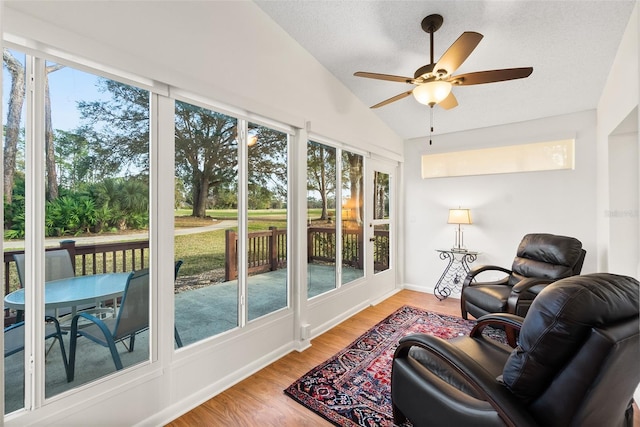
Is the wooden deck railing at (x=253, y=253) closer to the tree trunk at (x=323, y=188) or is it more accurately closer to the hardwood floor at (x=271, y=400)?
the tree trunk at (x=323, y=188)

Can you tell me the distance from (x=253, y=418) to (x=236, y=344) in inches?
22.4

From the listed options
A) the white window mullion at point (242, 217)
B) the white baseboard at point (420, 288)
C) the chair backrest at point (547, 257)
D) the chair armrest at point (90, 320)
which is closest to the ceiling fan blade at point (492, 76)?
the white window mullion at point (242, 217)

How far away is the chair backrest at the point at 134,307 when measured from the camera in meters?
1.77

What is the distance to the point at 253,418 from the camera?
188cm

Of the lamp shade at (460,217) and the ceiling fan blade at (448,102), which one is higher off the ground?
the ceiling fan blade at (448,102)

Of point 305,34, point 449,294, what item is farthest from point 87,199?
point 449,294

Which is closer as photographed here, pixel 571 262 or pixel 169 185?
pixel 169 185

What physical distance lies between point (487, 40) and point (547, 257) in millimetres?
2370

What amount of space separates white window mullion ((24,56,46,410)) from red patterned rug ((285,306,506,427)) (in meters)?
1.47

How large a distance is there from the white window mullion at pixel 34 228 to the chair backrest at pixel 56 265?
0.02 m

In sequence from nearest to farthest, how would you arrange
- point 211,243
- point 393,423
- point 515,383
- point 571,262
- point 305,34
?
point 515,383 → point 393,423 → point 211,243 → point 305,34 → point 571,262

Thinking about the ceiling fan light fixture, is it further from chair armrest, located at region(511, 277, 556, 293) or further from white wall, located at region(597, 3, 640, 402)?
chair armrest, located at region(511, 277, 556, 293)

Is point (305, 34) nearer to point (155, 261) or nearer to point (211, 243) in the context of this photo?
point (211, 243)

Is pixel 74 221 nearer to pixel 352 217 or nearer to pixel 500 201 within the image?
pixel 352 217
